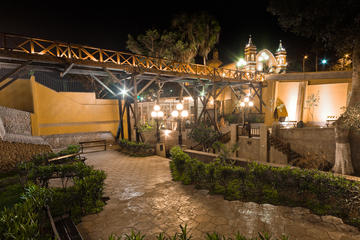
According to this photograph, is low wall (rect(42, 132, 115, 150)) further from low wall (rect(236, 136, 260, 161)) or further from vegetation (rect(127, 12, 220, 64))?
vegetation (rect(127, 12, 220, 64))

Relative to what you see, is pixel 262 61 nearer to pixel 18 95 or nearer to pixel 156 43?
pixel 156 43

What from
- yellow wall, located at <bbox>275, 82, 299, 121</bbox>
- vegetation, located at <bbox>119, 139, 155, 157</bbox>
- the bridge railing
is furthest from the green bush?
yellow wall, located at <bbox>275, 82, 299, 121</bbox>

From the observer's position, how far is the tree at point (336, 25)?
8039mm

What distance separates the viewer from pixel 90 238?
379cm

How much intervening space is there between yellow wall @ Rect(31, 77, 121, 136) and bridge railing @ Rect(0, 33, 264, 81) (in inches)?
130

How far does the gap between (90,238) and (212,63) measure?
95.4ft

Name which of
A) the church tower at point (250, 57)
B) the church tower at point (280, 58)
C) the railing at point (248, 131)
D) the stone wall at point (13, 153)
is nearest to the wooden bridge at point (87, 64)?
the stone wall at point (13, 153)

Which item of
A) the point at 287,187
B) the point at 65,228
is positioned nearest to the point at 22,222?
the point at 65,228

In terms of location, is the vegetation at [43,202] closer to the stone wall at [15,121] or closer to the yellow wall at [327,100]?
the stone wall at [15,121]

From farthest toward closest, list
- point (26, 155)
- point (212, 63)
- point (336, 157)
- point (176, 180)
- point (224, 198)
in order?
point (212, 63), point (336, 157), point (26, 155), point (176, 180), point (224, 198)

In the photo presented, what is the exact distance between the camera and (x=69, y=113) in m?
14.2

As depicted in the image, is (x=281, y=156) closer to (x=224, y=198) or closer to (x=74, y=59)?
(x=224, y=198)

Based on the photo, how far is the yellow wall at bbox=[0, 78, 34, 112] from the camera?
12.2 meters

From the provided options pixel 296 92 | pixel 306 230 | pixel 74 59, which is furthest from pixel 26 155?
pixel 296 92
